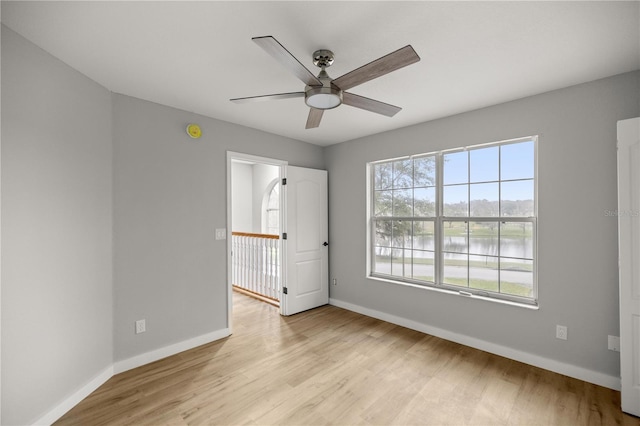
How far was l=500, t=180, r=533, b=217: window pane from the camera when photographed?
2721 millimetres

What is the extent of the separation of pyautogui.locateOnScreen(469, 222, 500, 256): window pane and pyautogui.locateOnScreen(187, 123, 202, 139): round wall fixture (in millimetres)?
3138

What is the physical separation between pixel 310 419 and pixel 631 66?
349 cm

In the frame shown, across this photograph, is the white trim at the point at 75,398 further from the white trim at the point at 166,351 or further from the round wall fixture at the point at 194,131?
the round wall fixture at the point at 194,131

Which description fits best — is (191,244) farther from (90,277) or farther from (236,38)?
(236,38)

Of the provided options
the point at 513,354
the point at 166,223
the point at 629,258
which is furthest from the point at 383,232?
the point at 166,223

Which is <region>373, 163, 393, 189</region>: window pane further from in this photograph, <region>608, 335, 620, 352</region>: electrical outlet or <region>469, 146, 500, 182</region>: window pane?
<region>608, 335, 620, 352</region>: electrical outlet

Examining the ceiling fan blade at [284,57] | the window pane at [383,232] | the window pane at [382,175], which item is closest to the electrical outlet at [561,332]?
the window pane at [383,232]

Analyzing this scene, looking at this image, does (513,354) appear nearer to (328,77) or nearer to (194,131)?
(328,77)

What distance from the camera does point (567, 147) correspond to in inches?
96.1

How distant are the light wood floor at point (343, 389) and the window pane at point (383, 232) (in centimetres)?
127

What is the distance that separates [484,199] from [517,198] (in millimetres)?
291

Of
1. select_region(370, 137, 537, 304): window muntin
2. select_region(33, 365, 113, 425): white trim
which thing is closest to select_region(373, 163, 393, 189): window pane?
select_region(370, 137, 537, 304): window muntin

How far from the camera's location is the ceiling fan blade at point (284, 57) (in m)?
1.31

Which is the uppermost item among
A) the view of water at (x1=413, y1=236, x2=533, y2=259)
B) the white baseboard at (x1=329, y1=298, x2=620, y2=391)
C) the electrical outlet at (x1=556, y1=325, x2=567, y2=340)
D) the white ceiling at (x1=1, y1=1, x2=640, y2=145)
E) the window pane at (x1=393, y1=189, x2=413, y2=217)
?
the white ceiling at (x1=1, y1=1, x2=640, y2=145)
